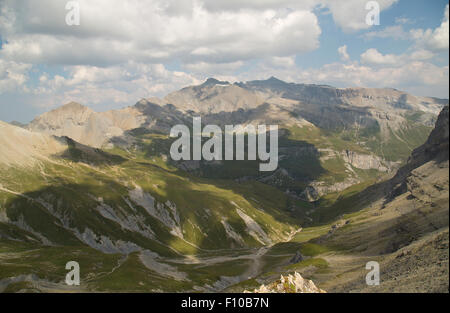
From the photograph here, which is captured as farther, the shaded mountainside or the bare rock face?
the bare rock face

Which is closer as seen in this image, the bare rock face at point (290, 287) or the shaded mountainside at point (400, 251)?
the shaded mountainside at point (400, 251)

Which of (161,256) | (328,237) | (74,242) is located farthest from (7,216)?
(328,237)

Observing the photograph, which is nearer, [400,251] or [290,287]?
[290,287]

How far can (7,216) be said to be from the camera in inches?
7397

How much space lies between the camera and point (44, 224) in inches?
7549

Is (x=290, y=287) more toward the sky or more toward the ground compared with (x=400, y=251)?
more toward the ground
